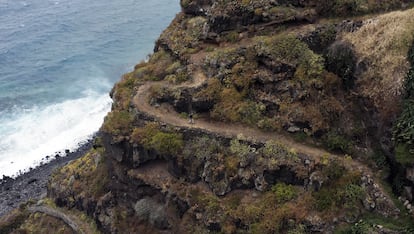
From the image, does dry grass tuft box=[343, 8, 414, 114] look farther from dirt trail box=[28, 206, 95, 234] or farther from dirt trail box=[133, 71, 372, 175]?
dirt trail box=[28, 206, 95, 234]

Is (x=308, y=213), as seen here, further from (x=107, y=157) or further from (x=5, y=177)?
(x=5, y=177)

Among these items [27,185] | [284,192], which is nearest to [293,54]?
[284,192]

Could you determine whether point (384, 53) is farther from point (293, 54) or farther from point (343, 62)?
point (293, 54)

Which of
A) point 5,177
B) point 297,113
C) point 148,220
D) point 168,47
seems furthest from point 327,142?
point 5,177

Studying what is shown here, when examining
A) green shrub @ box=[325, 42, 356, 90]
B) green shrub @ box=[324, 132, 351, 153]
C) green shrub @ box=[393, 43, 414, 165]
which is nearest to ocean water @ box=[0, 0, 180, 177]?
green shrub @ box=[325, 42, 356, 90]

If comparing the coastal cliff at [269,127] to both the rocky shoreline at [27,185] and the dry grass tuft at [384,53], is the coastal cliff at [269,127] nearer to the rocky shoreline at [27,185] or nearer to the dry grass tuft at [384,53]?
the dry grass tuft at [384,53]

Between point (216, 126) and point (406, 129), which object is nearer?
point (406, 129)
